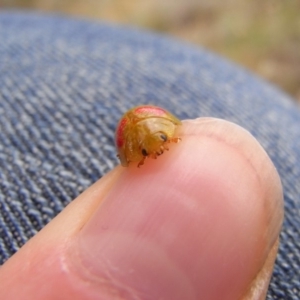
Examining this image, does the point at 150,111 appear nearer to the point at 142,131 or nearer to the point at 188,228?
the point at 142,131

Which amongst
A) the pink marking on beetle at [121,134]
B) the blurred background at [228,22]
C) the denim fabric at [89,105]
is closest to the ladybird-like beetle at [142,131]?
the pink marking on beetle at [121,134]

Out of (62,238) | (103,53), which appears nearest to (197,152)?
(62,238)

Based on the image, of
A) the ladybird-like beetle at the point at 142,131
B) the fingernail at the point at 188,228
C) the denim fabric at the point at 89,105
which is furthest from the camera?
the denim fabric at the point at 89,105

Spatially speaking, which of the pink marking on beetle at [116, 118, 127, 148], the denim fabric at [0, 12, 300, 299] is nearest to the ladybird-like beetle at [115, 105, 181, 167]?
the pink marking on beetle at [116, 118, 127, 148]

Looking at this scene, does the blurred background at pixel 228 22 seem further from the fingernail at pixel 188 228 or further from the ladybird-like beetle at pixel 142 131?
the fingernail at pixel 188 228

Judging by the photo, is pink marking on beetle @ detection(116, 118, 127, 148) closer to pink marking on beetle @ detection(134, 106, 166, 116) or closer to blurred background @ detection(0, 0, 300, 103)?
pink marking on beetle @ detection(134, 106, 166, 116)

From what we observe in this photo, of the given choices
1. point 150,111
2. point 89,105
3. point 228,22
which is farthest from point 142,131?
point 228,22

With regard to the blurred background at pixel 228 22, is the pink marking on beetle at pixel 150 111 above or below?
above
